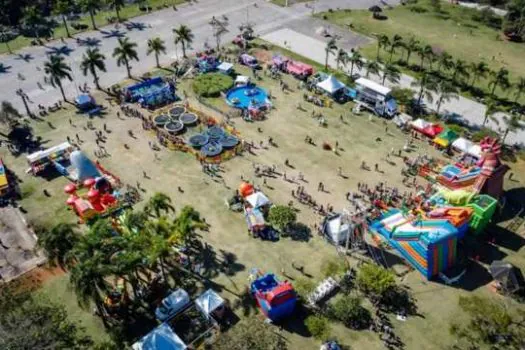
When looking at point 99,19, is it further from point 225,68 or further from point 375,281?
point 375,281

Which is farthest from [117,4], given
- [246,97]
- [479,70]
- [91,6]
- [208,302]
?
[208,302]

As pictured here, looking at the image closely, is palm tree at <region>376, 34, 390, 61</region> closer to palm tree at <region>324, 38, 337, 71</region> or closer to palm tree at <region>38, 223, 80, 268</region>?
palm tree at <region>324, 38, 337, 71</region>

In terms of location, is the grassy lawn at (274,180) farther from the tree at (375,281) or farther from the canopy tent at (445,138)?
the tree at (375,281)

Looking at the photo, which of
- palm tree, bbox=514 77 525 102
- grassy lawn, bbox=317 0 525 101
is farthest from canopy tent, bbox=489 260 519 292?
grassy lawn, bbox=317 0 525 101

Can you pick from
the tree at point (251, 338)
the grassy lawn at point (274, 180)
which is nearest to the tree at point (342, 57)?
the grassy lawn at point (274, 180)

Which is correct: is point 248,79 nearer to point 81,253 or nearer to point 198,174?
point 198,174
